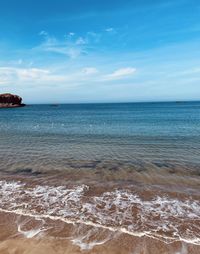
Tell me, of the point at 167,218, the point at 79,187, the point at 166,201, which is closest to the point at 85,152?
the point at 79,187

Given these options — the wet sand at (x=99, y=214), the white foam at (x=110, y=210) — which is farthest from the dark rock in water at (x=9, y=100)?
the white foam at (x=110, y=210)

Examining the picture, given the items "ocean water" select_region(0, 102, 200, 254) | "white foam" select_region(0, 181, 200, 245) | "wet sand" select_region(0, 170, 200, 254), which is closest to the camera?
"wet sand" select_region(0, 170, 200, 254)

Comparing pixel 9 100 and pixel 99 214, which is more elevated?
pixel 9 100

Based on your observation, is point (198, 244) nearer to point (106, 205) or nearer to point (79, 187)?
point (106, 205)

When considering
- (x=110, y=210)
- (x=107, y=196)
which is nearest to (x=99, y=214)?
(x=110, y=210)

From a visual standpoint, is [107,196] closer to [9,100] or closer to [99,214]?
[99,214]

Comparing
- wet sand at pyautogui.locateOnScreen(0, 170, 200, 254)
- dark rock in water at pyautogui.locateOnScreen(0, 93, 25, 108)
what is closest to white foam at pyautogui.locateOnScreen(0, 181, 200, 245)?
wet sand at pyautogui.locateOnScreen(0, 170, 200, 254)

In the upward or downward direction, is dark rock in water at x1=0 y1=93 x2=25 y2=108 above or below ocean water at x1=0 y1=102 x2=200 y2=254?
above

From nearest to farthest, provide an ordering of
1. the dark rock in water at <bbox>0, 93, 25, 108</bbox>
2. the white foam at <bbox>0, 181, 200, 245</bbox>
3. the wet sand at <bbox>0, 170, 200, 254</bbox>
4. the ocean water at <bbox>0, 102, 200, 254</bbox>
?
the wet sand at <bbox>0, 170, 200, 254</bbox>
the ocean water at <bbox>0, 102, 200, 254</bbox>
the white foam at <bbox>0, 181, 200, 245</bbox>
the dark rock in water at <bbox>0, 93, 25, 108</bbox>

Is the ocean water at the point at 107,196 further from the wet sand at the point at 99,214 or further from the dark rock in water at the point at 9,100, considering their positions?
the dark rock in water at the point at 9,100

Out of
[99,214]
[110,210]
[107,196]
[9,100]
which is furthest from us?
[9,100]

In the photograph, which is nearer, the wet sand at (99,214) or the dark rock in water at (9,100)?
the wet sand at (99,214)

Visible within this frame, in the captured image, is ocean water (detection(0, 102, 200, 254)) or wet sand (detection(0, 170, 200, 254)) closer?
wet sand (detection(0, 170, 200, 254))

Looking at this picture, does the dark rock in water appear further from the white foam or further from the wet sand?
the white foam
